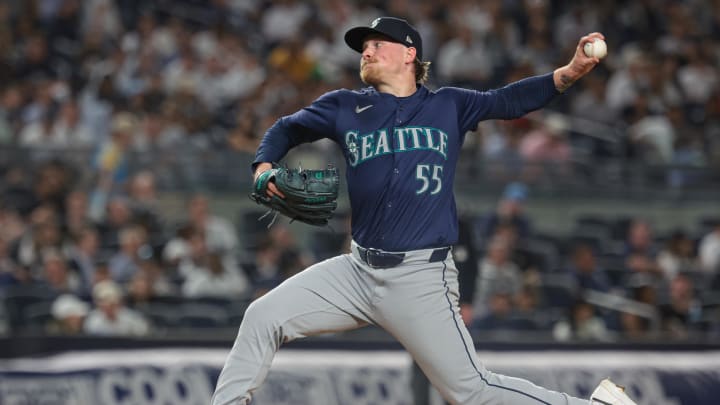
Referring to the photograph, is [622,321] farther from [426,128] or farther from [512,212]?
[426,128]

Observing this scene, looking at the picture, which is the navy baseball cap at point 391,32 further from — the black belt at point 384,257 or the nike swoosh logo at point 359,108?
the black belt at point 384,257

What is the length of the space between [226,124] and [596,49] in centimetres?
806

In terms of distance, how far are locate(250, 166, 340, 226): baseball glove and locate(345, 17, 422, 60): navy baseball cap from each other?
597 millimetres

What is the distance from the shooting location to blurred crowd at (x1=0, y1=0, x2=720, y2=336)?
1055cm

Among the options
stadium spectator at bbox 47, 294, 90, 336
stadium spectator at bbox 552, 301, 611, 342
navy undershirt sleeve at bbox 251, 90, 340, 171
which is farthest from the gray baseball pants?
stadium spectator at bbox 552, 301, 611, 342

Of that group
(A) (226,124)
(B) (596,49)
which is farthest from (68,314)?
(B) (596,49)

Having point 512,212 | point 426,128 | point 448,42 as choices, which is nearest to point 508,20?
point 448,42

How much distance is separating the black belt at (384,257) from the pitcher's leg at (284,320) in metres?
0.09

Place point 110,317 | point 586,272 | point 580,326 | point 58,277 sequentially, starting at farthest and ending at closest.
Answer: point 586,272
point 58,277
point 580,326
point 110,317

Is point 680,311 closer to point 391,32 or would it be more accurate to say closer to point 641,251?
point 641,251

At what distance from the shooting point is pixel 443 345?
16.9ft

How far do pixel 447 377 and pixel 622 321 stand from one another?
5451 millimetres

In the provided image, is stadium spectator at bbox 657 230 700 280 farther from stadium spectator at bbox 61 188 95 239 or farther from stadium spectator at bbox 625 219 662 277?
stadium spectator at bbox 61 188 95 239

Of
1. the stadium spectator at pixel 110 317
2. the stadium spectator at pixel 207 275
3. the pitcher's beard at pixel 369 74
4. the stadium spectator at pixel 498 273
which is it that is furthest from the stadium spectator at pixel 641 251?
the pitcher's beard at pixel 369 74
